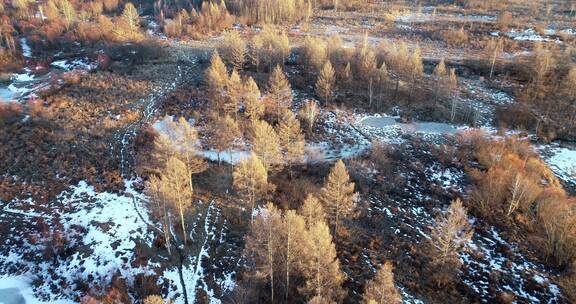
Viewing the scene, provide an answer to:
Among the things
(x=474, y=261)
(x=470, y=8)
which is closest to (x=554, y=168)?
(x=474, y=261)

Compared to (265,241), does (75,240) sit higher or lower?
lower

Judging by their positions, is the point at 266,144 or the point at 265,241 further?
the point at 266,144

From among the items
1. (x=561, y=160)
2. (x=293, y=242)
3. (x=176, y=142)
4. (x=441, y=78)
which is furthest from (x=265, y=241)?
(x=441, y=78)

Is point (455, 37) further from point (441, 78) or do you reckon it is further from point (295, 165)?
point (295, 165)

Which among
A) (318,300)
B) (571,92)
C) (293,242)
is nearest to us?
(318,300)

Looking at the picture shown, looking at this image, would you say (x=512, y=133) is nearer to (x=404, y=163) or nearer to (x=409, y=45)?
(x=404, y=163)

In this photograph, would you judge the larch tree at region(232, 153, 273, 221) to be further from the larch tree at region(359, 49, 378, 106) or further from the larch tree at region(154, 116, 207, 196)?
the larch tree at region(359, 49, 378, 106)

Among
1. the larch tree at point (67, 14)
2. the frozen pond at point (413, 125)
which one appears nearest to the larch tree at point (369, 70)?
the frozen pond at point (413, 125)
